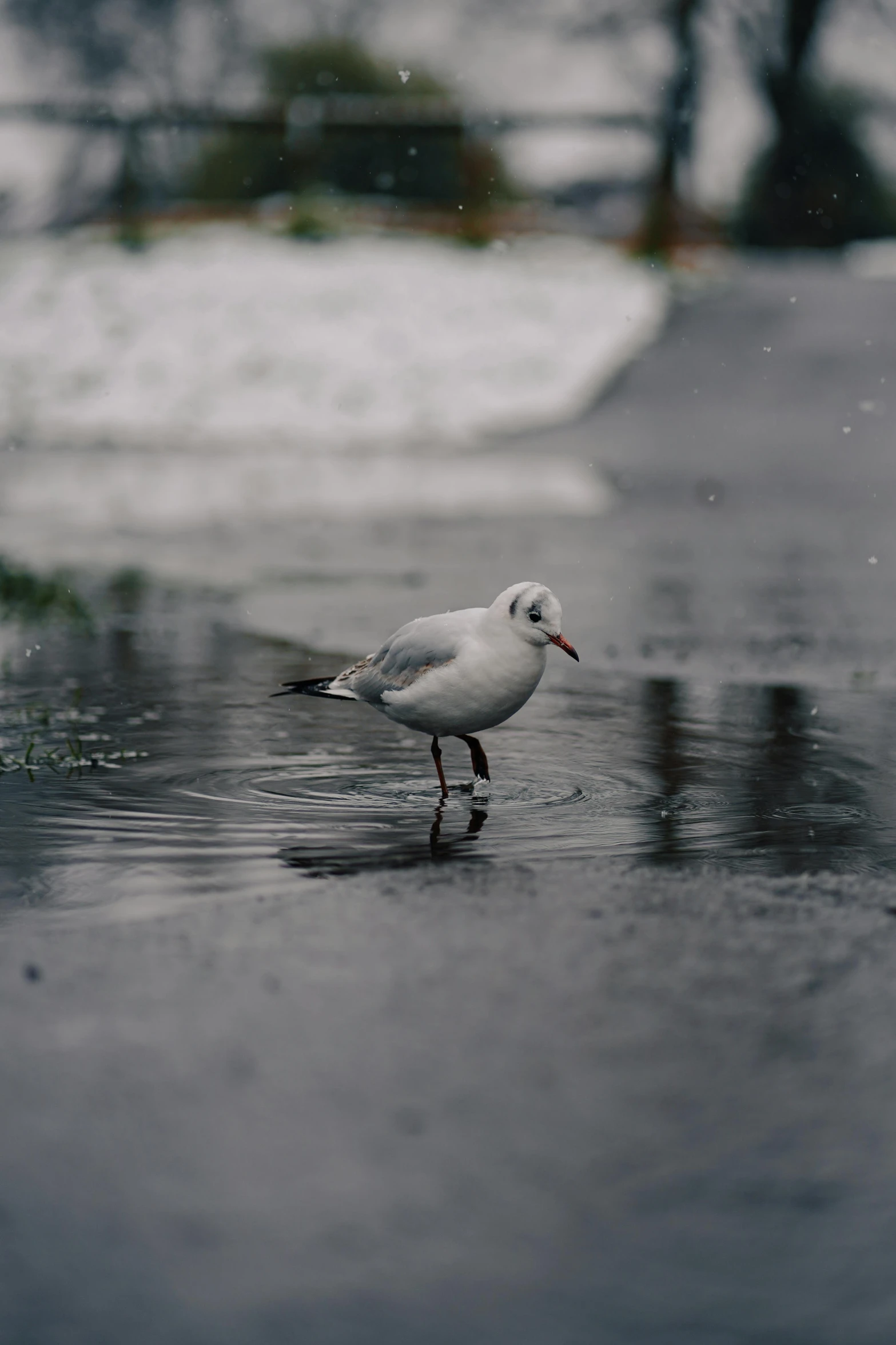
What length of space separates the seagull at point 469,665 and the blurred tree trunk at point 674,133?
72.5ft

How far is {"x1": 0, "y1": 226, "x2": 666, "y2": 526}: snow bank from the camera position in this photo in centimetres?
1720

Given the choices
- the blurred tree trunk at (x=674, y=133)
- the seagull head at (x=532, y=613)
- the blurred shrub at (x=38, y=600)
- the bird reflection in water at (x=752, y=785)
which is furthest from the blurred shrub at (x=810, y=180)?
the seagull head at (x=532, y=613)

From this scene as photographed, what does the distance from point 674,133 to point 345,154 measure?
567 centimetres

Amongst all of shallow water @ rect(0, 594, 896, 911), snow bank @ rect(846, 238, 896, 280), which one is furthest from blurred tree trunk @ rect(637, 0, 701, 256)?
shallow water @ rect(0, 594, 896, 911)

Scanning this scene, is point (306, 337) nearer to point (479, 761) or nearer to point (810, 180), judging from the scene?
point (810, 180)

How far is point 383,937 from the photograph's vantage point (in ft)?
14.9

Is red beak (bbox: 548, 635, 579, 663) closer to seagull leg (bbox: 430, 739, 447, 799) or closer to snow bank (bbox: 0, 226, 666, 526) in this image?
seagull leg (bbox: 430, 739, 447, 799)

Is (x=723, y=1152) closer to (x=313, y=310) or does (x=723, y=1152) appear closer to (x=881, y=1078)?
(x=881, y=1078)

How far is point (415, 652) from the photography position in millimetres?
6160

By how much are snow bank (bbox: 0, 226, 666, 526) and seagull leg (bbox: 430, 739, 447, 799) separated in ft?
30.3

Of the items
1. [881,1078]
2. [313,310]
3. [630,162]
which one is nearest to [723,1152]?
[881,1078]

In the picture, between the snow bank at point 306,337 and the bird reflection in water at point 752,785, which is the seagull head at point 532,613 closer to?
the bird reflection in water at point 752,785

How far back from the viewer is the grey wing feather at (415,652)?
239 inches

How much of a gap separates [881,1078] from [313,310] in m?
21.8
